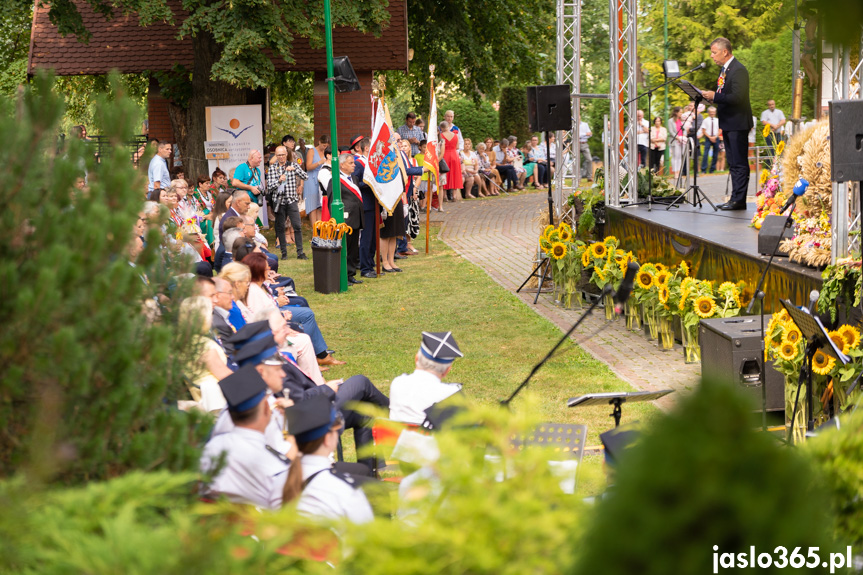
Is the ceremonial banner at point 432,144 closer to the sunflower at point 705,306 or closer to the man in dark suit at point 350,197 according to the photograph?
the man in dark suit at point 350,197

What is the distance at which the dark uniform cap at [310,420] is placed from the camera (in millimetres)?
3602

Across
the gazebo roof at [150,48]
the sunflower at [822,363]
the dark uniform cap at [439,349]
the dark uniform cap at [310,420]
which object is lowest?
the sunflower at [822,363]

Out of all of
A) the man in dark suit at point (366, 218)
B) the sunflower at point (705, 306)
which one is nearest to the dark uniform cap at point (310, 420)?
the sunflower at point (705, 306)

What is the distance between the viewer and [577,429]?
15.0 feet

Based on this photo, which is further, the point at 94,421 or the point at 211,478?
the point at 211,478

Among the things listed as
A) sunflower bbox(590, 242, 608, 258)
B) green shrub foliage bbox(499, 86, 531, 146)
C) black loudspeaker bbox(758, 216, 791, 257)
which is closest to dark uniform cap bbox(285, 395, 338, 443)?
black loudspeaker bbox(758, 216, 791, 257)

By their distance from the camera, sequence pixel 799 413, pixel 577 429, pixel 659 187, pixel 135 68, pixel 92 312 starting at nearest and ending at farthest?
1. pixel 92 312
2. pixel 577 429
3. pixel 799 413
4. pixel 659 187
5. pixel 135 68

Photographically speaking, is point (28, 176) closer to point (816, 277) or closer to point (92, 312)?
point (92, 312)

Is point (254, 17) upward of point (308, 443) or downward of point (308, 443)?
upward

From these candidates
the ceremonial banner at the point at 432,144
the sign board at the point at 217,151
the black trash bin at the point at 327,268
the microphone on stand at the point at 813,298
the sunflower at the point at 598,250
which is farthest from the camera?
the sign board at the point at 217,151

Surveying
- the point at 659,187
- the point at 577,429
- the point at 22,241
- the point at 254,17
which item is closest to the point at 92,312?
the point at 22,241

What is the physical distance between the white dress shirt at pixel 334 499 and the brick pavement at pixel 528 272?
1.18 metres

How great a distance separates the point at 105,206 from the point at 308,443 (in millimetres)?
1433

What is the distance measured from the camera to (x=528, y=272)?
14078 millimetres
